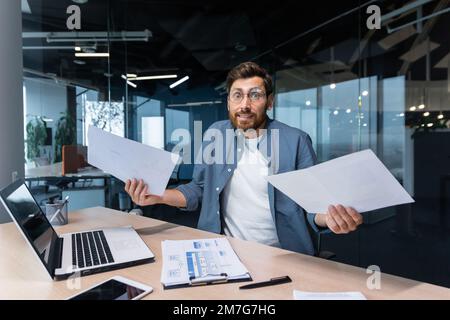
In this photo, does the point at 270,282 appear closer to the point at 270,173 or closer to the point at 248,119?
the point at 270,173

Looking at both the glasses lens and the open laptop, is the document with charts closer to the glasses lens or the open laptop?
the open laptop

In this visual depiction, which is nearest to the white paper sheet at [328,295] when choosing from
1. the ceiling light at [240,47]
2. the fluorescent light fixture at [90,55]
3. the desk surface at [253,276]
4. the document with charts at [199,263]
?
the desk surface at [253,276]

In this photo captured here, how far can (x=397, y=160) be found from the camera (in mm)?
3629

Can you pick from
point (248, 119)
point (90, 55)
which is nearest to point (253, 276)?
point (248, 119)

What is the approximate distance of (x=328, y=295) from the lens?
84cm

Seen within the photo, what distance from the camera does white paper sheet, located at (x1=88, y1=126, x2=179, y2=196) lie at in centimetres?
125

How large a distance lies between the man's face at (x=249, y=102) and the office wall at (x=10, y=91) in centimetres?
123

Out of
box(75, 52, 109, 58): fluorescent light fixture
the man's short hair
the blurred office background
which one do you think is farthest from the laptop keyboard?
box(75, 52, 109, 58): fluorescent light fixture

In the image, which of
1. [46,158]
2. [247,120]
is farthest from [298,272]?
[46,158]

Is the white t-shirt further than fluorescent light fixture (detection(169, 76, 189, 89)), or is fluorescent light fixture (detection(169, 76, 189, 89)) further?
fluorescent light fixture (detection(169, 76, 189, 89))

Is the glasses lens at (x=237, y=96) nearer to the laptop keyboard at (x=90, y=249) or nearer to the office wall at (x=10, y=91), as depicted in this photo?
the laptop keyboard at (x=90, y=249)

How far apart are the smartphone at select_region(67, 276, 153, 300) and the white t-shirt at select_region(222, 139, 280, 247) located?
776mm

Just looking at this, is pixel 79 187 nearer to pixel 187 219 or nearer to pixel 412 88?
pixel 187 219

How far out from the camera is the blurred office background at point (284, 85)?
3.35 meters
